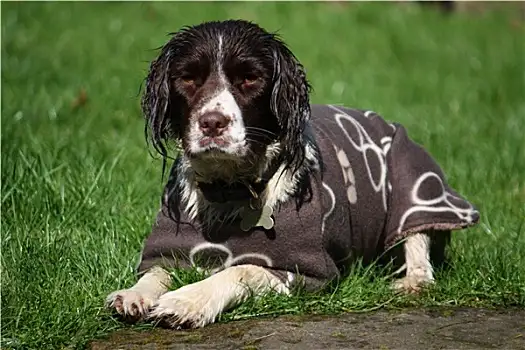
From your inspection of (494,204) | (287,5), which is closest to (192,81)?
(494,204)

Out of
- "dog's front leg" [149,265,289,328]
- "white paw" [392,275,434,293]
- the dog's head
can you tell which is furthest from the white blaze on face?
"white paw" [392,275,434,293]

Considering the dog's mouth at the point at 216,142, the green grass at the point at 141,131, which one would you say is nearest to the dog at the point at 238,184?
the dog's mouth at the point at 216,142

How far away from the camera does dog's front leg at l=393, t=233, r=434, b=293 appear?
14.9ft

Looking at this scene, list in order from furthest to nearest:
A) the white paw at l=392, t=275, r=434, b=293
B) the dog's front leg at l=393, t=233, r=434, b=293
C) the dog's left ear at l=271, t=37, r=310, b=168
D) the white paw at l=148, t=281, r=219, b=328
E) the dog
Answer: the dog's front leg at l=393, t=233, r=434, b=293
the white paw at l=392, t=275, r=434, b=293
the dog's left ear at l=271, t=37, r=310, b=168
the dog
the white paw at l=148, t=281, r=219, b=328

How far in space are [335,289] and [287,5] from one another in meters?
8.23

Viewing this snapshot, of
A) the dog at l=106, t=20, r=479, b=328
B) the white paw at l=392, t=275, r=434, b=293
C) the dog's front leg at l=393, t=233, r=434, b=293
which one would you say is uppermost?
the dog at l=106, t=20, r=479, b=328

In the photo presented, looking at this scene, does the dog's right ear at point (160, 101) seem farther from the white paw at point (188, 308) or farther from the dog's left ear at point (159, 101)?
the white paw at point (188, 308)

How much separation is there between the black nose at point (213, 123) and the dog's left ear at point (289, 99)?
1.05 feet

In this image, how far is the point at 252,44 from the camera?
4.02m

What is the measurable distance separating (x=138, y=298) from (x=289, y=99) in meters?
1.01

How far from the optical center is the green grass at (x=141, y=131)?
4.14 meters

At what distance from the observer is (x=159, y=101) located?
13.5 feet

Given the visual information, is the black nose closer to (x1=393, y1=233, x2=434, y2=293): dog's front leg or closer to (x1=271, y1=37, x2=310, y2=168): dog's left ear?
(x1=271, y1=37, x2=310, y2=168): dog's left ear

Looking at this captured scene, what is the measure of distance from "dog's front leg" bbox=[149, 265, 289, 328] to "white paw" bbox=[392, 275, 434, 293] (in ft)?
2.02
